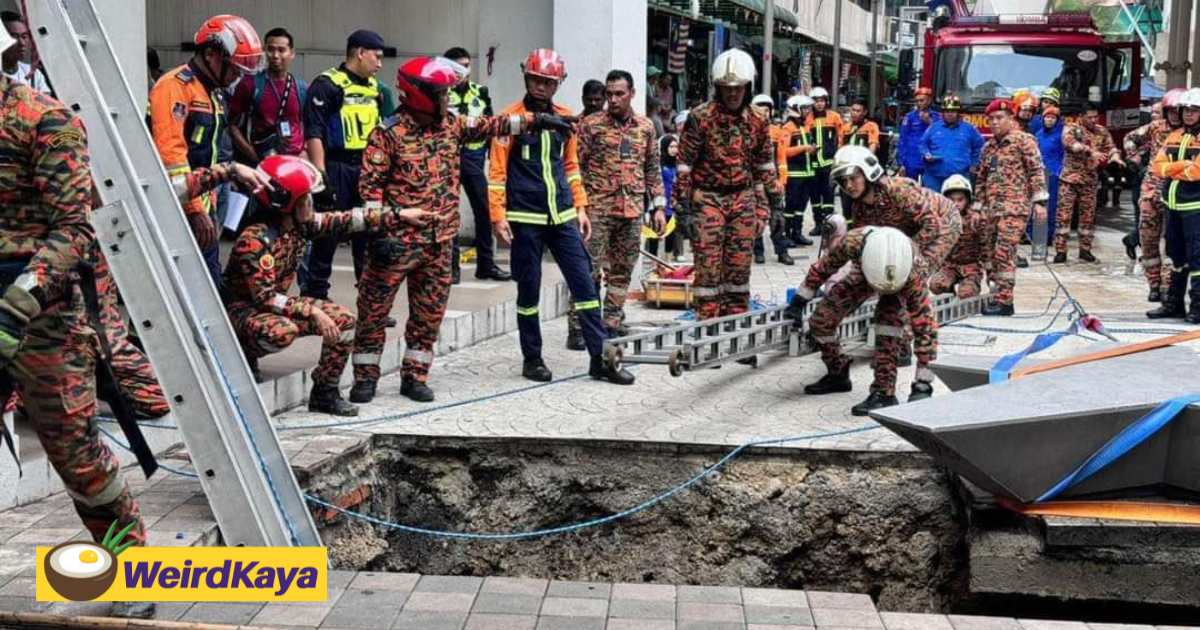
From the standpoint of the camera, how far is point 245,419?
510cm

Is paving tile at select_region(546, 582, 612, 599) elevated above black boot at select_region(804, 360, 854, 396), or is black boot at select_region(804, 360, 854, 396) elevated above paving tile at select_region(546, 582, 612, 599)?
black boot at select_region(804, 360, 854, 396)

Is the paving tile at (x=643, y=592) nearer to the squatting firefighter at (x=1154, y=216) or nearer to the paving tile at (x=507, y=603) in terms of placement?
the paving tile at (x=507, y=603)

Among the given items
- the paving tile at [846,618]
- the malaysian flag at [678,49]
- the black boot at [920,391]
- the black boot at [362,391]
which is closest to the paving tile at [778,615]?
the paving tile at [846,618]

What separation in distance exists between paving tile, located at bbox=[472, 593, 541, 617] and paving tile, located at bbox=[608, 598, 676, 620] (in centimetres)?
25

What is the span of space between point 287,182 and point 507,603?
2.74 metres

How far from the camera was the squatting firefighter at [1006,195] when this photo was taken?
448 inches

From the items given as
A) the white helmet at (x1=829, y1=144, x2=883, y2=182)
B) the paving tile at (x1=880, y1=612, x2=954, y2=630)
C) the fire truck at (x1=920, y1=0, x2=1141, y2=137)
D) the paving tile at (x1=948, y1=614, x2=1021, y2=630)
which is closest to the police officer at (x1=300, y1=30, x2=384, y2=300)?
the white helmet at (x1=829, y1=144, x2=883, y2=182)

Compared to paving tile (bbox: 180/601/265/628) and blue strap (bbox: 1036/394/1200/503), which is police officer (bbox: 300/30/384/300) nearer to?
paving tile (bbox: 180/601/265/628)

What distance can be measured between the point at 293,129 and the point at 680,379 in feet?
9.22

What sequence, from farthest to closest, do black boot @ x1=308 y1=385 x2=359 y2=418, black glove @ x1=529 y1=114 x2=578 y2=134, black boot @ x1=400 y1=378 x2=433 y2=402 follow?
black glove @ x1=529 y1=114 x2=578 y2=134 < black boot @ x1=400 y1=378 x2=433 y2=402 < black boot @ x1=308 y1=385 x2=359 y2=418

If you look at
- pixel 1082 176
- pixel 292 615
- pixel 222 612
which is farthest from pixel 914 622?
pixel 1082 176

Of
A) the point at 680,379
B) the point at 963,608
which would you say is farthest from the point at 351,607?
the point at 680,379

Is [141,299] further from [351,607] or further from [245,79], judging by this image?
[245,79]

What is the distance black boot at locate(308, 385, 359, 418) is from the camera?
23.2 feet
